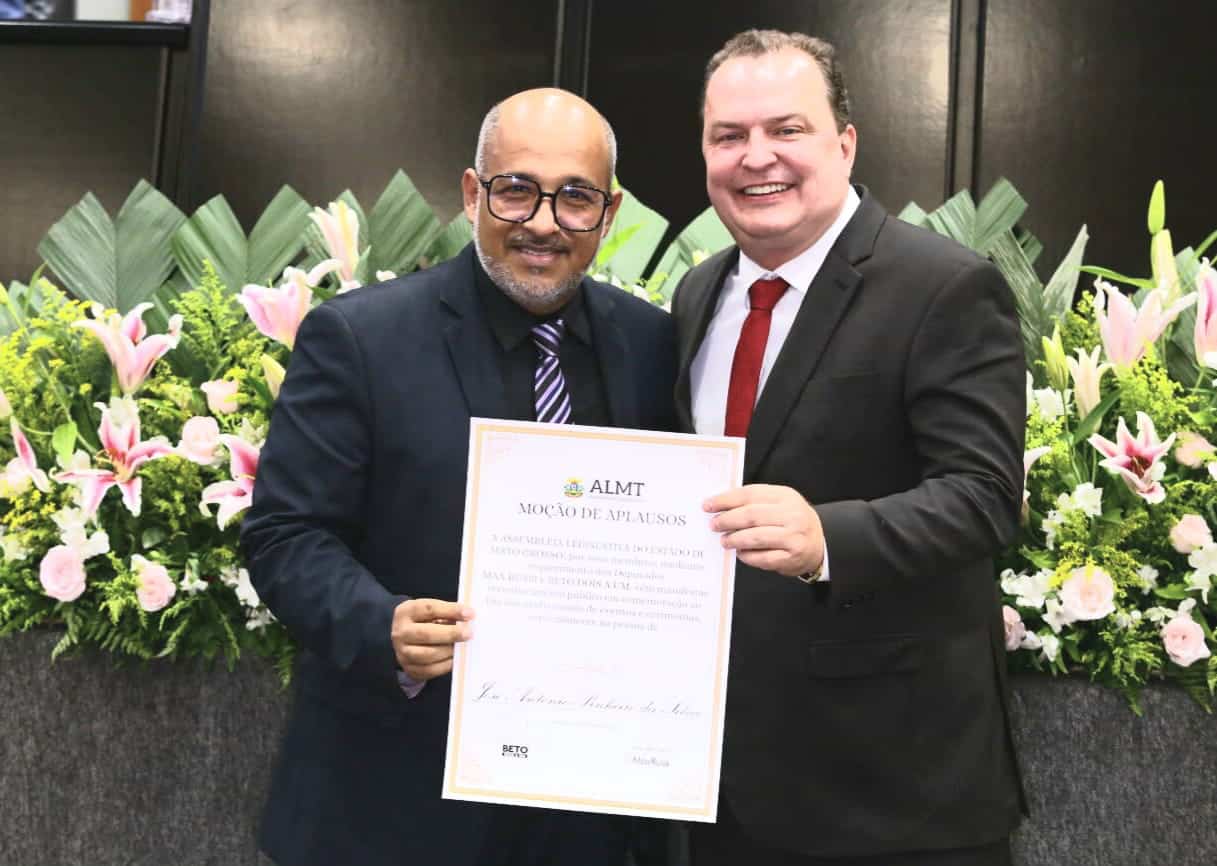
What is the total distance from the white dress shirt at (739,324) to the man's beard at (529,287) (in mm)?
226

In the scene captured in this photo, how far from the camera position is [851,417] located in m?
1.68

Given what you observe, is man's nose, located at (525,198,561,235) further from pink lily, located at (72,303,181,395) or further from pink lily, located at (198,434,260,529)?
pink lily, located at (72,303,181,395)

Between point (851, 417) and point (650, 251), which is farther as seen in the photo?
point (650, 251)

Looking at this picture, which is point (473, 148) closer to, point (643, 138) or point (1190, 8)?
point (643, 138)

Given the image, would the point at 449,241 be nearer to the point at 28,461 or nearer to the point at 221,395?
the point at 221,395

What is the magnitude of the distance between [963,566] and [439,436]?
2.21 ft

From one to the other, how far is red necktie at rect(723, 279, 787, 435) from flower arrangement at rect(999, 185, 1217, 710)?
1.52 ft

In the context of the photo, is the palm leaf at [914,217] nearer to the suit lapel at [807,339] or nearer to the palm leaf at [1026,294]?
the palm leaf at [1026,294]

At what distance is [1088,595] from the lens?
1.88 metres

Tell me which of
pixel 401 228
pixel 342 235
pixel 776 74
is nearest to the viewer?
pixel 776 74

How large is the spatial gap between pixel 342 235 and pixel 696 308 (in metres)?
0.71

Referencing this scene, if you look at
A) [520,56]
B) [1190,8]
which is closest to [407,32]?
[520,56]

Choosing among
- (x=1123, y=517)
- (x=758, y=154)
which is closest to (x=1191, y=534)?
(x=1123, y=517)

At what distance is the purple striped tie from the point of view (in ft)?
5.74
